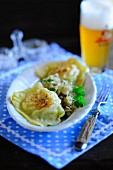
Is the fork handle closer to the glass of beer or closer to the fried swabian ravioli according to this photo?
the fried swabian ravioli

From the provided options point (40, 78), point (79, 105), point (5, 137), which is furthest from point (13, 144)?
point (40, 78)

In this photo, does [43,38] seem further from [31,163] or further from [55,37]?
[31,163]

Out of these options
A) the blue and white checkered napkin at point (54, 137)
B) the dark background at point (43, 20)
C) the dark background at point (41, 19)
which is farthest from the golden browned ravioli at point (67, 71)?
the dark background at point (41, 19)

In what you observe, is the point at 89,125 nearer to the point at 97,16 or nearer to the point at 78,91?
the point at 78,91

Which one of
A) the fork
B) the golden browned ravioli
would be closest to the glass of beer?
the golden browned ravioli

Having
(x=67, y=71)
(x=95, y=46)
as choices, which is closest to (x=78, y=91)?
(x=67, y=71)

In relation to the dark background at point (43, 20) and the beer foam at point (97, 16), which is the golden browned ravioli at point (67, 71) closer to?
the beer foam at point (97, 16)
